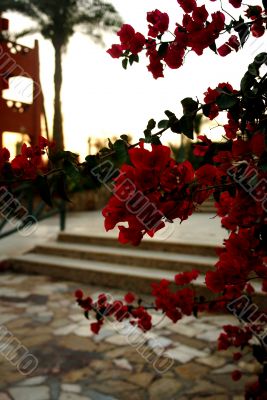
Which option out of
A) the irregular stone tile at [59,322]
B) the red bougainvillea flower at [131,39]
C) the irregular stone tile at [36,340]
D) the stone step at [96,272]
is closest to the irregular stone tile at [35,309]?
the irregular stone tile at [59,322]

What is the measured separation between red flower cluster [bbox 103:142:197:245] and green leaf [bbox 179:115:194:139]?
0.19 meters

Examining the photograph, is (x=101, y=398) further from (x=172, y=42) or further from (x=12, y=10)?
(x=12, y=10)

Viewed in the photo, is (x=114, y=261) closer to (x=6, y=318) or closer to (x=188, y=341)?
(x=6, y=318)

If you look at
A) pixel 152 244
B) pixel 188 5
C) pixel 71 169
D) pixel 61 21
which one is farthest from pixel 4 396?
pixel 61 21

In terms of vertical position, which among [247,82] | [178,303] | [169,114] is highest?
[247,82]

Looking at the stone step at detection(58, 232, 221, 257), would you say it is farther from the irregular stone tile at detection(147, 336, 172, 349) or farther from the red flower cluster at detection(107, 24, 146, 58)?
the red flower cluster at detection(107, 24, 146, 58)

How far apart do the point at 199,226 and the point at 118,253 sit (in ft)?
6.51

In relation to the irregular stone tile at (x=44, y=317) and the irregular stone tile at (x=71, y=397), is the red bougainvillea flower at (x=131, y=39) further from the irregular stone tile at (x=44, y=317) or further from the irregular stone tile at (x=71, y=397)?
the irregular stone tile at (x=44, y=317)

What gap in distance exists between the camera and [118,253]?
5684 mm

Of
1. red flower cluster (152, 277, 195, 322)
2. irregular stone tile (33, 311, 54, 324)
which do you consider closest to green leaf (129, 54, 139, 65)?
red flower cluster (152, 277, 195, 322)

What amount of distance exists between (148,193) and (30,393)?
2.06 m

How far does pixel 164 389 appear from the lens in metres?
2.62

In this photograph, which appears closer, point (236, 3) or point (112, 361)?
point (236, 3)

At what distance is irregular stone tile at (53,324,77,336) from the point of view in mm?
3653
